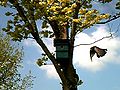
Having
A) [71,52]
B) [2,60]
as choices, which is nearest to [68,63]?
[71,52]

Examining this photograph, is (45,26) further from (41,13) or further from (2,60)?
(2,60)

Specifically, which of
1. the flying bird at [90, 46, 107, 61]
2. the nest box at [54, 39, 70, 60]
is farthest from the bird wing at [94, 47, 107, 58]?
the nest box at [54, 39, 70, 60]

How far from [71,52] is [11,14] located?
2237 mm

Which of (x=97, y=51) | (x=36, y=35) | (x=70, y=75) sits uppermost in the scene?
(x=36, y=35)

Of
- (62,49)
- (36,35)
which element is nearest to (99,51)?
(62,49)

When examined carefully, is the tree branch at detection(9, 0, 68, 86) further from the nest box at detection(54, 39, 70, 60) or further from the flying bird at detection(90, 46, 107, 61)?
the flying bird at detection(90, 46, 107, 61)

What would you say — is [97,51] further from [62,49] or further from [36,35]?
[36,35]

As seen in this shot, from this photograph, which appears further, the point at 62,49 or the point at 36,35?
the point at 62,49

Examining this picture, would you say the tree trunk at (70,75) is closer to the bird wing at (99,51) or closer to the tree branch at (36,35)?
the tree branch at (36,35)

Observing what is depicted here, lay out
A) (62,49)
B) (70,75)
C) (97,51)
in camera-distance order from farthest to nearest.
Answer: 1. (70,75)
2. (62,49)
3. (97,51)

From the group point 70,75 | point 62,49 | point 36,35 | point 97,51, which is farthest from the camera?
point 70,75

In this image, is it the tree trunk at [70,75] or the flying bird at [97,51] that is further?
the tree trunk at [70,75]

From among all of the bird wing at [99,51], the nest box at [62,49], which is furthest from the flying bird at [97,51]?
the nest box at [62,49]

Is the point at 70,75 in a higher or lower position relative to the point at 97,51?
lower
